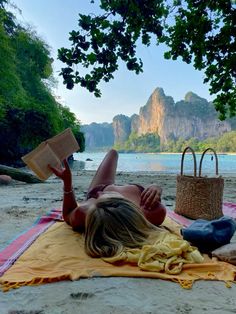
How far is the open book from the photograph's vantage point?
280cm

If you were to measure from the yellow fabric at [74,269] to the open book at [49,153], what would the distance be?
0.68 metres

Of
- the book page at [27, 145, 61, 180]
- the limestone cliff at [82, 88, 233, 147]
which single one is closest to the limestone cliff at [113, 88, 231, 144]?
the limestone cliff at [82, 88, 233, 147]

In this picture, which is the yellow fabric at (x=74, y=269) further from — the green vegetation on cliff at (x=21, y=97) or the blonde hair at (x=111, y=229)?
the green vegetation on cliff at (x=21, y=97)

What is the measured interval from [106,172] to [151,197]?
3.73 ft

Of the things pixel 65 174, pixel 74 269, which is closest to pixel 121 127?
pixel 65 174

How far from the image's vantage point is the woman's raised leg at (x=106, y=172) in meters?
4.17

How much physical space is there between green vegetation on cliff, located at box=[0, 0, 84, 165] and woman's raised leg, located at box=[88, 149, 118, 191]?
12425 mm

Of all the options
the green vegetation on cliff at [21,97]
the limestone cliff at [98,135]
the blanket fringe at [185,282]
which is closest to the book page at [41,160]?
the blanket fringe at [185,282]

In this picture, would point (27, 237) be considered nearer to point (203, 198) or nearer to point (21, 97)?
point (203, 198)

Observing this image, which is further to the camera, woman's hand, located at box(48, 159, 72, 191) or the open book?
woman's hand, located at box(48, 159, 72, 191)

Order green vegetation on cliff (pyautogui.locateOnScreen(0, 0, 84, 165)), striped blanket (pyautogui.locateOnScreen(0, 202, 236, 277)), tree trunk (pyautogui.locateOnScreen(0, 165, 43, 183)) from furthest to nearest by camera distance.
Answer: green vegetation on cliff (pyautogui.locateOnScreen(0, 0, 84, 165)) → tree trunk (pyautogui.locateOnScreen(0, 165, 43, 183)) → striped blanket (pyautogui.locateOnScreen(0, 202, 236, 277))

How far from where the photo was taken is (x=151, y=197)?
3.24 meters

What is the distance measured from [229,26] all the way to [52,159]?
19.9 ft

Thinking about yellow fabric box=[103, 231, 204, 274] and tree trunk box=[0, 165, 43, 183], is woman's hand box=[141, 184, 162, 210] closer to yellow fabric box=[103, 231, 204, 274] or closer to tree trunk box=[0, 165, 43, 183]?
yellow fabric box=[103, 231, 204, 274]
